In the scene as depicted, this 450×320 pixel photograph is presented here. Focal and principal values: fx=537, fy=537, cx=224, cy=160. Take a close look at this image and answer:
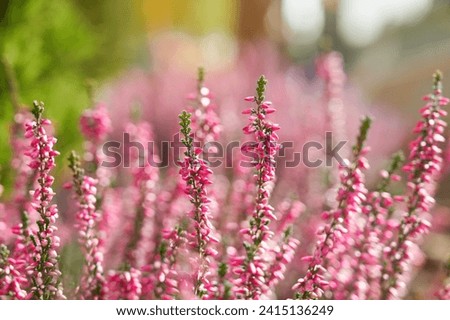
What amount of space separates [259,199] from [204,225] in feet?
0.31

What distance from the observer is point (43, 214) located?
0.84 m

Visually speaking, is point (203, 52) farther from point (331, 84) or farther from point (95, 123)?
point (95, 123)

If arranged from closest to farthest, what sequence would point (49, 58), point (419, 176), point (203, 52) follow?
1. point (419, 176)
2. point (49, 58)
3. point (203, 52)

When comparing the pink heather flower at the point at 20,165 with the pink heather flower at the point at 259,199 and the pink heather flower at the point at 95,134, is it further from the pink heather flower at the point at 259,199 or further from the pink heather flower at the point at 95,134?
the pink heather flower at the point at 259,199

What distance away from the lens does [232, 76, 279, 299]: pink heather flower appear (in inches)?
31.6

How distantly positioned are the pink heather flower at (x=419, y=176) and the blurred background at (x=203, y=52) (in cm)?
46

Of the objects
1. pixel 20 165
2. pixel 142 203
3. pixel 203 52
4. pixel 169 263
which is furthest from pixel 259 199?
pixel 203 52

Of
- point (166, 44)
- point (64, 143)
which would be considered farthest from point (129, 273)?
point (166, 44)

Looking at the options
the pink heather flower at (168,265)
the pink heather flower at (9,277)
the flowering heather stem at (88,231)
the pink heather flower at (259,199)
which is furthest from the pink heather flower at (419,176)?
the pink heather flower at (9,277)

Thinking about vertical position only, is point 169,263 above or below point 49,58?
below

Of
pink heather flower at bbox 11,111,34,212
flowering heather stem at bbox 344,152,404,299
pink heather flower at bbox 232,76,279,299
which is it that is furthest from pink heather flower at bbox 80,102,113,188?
flowering heather stem at bbox 344,152,404,299

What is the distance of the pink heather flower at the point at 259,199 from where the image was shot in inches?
31.6

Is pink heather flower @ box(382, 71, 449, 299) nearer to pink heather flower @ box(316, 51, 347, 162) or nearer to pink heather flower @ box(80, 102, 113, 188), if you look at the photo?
pink heather flower @ box(316, 51, 347, 162)

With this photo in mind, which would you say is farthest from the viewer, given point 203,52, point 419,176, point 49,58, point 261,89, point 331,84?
point 203,52
